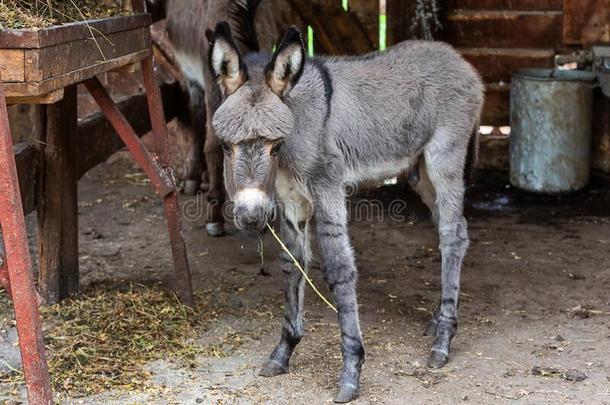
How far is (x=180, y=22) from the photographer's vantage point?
272 inches

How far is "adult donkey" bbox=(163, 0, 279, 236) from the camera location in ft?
18.8

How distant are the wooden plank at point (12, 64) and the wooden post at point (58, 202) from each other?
5.06ft

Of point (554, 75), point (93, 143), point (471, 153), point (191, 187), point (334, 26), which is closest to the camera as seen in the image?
point (471, 153)

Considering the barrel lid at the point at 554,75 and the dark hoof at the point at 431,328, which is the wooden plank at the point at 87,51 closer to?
the dark hoof at the point at 431,328

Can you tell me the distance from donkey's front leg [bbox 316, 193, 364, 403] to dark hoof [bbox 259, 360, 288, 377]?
0.36 metres

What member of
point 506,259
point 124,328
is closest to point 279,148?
point 124,328

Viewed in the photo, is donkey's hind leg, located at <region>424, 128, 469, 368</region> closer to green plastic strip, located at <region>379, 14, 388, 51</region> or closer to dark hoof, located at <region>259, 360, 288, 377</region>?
dark hoof, located at <region>259, 360, 288, 377</region>

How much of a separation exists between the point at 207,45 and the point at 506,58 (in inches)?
113

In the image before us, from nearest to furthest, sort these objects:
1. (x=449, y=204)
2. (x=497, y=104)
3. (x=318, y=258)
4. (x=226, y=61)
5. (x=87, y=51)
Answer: (x=226, y=61)
(x=87, y=51)
(x=449, y=204)
(x=318, y=258)
(x=497, y=104)

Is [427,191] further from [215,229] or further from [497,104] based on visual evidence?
[497,104]

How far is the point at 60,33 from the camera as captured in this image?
3613 millimetres

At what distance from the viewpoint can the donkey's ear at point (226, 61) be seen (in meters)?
3.77

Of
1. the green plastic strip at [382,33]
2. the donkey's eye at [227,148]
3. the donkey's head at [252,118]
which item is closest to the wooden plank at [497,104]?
the green plastic strip at [382,33]

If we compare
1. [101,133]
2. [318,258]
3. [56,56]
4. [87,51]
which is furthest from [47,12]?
[318,258]
